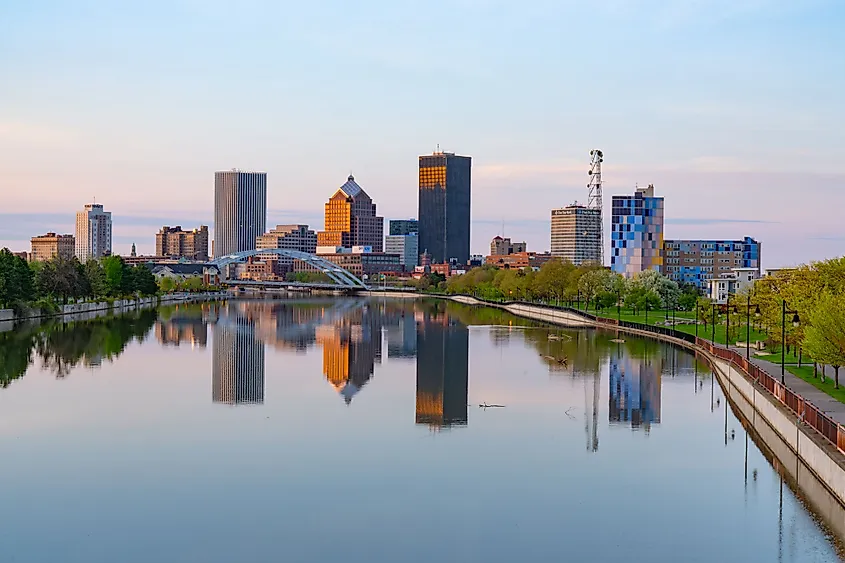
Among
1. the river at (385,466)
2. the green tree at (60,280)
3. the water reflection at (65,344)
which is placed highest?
the green tree at (60,280)

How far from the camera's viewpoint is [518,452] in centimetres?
2803

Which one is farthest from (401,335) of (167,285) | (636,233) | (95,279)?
(636,233)

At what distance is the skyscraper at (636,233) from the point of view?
175875mm

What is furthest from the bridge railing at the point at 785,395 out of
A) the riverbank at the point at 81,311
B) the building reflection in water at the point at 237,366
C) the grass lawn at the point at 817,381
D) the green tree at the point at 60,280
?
the green tree at the point at 60,280

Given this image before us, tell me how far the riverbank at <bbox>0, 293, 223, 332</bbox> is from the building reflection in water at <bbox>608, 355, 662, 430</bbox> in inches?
1625

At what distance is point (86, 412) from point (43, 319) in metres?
48.2

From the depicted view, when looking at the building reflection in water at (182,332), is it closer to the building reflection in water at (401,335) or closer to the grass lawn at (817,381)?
the building reflection in water at (401,335)

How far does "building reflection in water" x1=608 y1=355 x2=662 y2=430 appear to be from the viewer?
114ft

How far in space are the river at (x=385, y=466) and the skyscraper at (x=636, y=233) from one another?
127m

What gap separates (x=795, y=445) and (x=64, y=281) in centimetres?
7435

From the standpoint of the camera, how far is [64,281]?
87.6 meters

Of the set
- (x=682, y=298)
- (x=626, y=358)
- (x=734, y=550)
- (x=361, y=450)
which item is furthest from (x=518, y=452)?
(x=682, y=298)

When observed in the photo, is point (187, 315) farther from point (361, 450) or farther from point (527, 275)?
point (361, 450)

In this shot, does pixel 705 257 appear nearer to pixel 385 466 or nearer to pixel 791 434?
pixel 791 434
